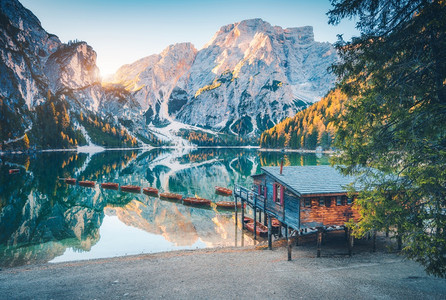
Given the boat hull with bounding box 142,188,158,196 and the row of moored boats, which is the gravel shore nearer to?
the row of moored boats

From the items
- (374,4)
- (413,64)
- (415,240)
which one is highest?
(374,4)

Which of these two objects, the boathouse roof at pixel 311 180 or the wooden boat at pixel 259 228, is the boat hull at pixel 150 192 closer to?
the wooden boat at pixel 259 228

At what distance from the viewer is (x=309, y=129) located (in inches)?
6545

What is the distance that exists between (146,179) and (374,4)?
73.3 meters

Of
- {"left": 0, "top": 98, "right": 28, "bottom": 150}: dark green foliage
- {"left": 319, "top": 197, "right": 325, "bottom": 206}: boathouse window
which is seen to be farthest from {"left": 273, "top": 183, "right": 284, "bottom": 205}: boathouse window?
{"left": 0, "top": 98, "right": 28, "bottom": 150}: dark green foliage

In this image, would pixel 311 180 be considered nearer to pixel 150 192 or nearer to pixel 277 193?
pixel 277 193

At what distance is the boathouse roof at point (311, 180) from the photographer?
20.4 m

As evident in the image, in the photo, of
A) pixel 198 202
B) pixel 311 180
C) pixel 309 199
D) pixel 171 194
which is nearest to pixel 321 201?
pixel 309 199

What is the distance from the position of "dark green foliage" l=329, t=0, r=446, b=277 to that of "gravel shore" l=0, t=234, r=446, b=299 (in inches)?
202

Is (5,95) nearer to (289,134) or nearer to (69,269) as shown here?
(289,134)

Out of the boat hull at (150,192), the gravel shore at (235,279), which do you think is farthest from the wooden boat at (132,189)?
the gravel shore at (235,279)

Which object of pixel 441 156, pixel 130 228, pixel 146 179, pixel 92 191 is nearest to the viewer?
pixel 441 156

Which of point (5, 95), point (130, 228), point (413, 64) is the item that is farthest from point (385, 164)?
point (5, 95)

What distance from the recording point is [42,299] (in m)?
14.1
